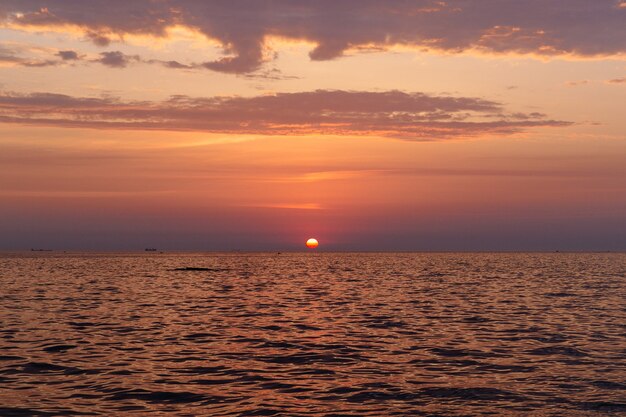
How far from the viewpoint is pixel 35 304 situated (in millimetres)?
53250

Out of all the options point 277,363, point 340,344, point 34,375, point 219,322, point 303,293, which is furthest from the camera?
point 303,293

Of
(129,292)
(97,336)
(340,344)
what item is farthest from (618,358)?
(129,292)

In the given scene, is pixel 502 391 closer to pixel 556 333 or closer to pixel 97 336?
pixel 556 333

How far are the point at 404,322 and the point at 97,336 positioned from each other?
18.2 m

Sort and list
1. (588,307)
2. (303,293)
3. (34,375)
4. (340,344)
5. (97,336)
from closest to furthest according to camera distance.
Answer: (34,375), (340,344), (97,336), (588,307), (303,293)

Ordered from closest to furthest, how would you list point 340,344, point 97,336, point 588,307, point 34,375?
point 34,375
point 340,344
point 97,336
point 588,307

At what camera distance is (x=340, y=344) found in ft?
110

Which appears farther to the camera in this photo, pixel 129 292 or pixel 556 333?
pixel 129 292

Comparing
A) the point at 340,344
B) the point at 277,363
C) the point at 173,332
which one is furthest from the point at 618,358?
the point at 173,332

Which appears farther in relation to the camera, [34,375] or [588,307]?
[588,307]

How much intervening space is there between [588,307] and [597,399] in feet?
107

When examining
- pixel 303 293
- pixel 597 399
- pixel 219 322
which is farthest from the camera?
pixel 303 293

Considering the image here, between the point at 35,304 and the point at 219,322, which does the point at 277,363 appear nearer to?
the point at 219,322

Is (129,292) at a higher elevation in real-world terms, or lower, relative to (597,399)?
lower
